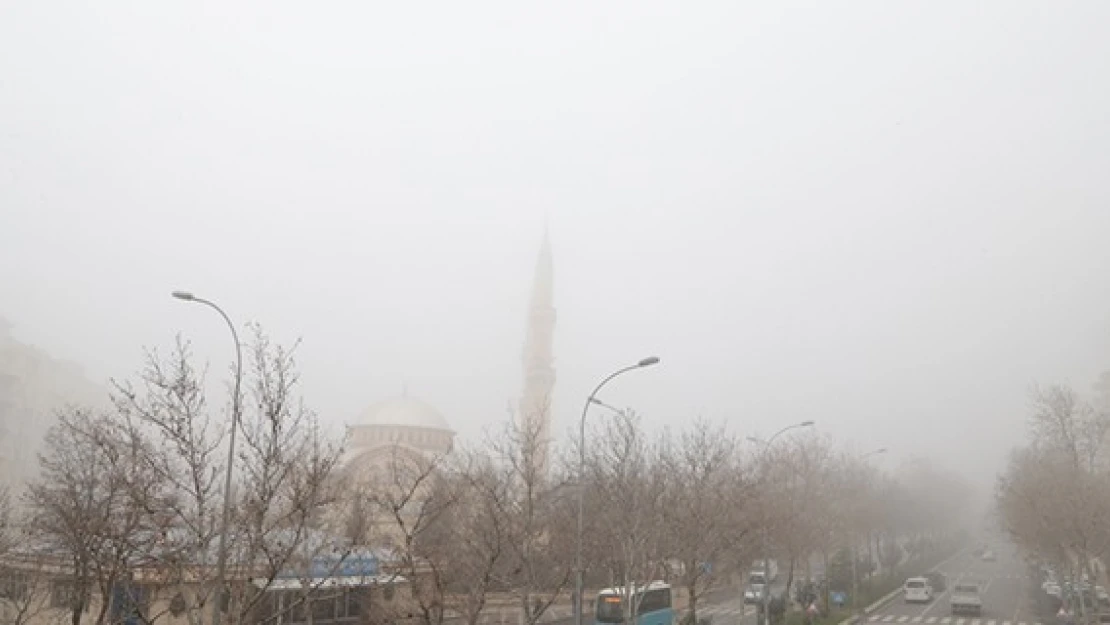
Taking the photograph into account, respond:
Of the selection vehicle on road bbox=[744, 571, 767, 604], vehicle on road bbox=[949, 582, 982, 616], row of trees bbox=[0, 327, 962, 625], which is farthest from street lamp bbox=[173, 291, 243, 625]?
vehicle on road bbox=[949, 582, 982, 616]

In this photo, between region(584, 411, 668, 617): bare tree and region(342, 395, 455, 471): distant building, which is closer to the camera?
region(584, 411, 668, 617): bare tree

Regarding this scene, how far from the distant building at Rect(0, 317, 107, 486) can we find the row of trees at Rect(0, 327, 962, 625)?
126 feet

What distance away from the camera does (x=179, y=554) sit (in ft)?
Result: 43.6

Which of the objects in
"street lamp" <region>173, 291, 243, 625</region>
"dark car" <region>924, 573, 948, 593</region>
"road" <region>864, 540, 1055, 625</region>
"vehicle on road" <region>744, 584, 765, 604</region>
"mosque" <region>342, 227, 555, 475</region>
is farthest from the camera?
"mosque" <region>342, 227, 555, 475</region>

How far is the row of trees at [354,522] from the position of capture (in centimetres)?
1308

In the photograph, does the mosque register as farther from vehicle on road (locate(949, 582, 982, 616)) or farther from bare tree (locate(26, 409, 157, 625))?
bare tree (locate(26, 409, 157, 625))

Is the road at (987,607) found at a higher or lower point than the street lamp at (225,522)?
lower

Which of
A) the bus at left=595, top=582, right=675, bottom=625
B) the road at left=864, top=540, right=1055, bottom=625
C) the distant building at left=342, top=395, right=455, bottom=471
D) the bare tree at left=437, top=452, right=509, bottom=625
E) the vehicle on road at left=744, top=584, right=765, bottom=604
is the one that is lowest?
the road at left=864, top=540, right=1055, bottom=625

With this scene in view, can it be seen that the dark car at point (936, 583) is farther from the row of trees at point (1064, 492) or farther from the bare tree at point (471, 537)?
the bare tree at point (471, 537)

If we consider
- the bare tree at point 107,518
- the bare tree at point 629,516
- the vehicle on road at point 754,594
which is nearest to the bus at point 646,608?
the bare tree at point 629,516

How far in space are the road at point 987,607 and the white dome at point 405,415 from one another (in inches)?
1949

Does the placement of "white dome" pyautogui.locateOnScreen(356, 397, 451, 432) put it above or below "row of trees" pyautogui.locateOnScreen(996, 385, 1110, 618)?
above

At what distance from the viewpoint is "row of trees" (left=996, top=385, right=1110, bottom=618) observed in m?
34.3

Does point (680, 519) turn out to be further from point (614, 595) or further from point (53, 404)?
point (53, 404)
